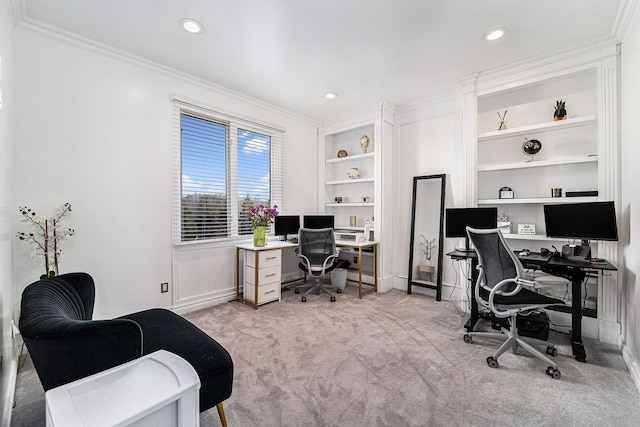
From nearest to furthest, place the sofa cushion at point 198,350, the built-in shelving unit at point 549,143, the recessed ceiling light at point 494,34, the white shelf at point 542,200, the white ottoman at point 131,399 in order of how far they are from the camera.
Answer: the white ottoman at point 131,399, the sofa cushion at point 198,350, the recessed ceiling light at point 494,34, the built-in shelving unit at point 549,143, the white shelf at point 542,200

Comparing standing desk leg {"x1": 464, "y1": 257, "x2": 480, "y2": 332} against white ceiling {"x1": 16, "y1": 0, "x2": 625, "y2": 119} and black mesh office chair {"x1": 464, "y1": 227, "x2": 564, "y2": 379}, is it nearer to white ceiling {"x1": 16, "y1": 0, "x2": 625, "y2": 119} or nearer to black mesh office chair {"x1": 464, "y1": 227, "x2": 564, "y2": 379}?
black mesh office chair {"x1": 464, "y1": 227, "x2": 564, "y2": 379}

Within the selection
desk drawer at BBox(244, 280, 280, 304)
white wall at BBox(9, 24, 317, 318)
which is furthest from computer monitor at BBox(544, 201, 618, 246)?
white wall at BBox(9, 24, 317, 318)

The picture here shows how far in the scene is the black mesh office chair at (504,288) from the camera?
2146 mm

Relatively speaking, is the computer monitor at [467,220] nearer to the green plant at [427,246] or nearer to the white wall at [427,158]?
the white wall at [427,158]

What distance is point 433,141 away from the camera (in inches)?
159

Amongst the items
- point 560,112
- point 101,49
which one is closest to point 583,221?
point 560,112

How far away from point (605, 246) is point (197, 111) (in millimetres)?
4393

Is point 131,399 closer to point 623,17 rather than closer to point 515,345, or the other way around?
point 515,345

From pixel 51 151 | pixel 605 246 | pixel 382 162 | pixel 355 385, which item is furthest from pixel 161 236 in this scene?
pixel 605 246

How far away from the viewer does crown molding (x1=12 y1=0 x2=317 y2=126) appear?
90.2 inches

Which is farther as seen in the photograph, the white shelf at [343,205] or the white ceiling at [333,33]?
the white shelf at [343,205]

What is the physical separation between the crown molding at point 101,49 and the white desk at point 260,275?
79.9 inches

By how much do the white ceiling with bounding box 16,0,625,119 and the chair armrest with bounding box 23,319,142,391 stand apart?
2283 mm

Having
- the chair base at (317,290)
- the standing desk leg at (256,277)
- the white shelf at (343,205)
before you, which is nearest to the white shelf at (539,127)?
the white shelf at (343,205)
